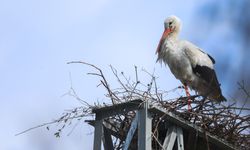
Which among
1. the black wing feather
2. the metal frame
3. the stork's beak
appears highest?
the stork's beak

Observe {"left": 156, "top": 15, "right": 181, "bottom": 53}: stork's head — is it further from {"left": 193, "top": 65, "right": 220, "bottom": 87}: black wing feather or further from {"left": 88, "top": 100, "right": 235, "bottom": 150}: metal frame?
{"left": 88, "top": 100, "right": 235, "bottom": 150}: metal frame

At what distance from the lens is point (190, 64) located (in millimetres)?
7762

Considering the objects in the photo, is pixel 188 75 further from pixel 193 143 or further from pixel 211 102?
pixel 193 143

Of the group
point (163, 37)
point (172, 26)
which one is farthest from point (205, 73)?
point (172, 26)

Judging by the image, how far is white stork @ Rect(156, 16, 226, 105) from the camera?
7.71 metres

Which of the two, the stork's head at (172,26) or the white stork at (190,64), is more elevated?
the stork's head at (172,26)

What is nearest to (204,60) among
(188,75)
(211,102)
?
(188,75)

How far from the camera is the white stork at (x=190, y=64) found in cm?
771

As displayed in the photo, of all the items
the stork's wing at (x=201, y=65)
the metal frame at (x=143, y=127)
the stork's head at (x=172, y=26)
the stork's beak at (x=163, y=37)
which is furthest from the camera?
the stork's head at (x=172, y=26)

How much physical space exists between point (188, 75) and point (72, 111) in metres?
2.34

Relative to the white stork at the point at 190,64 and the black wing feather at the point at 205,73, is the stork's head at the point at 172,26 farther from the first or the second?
the black wing feather at the point at 205,73

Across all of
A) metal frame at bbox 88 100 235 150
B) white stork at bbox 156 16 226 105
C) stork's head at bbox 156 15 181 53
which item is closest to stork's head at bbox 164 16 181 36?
stork's head at bbox 156 15 181 53

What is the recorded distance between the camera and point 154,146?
227 inches

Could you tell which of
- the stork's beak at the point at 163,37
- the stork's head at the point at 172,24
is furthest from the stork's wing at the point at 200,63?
the stork's head at the point at 172,24
